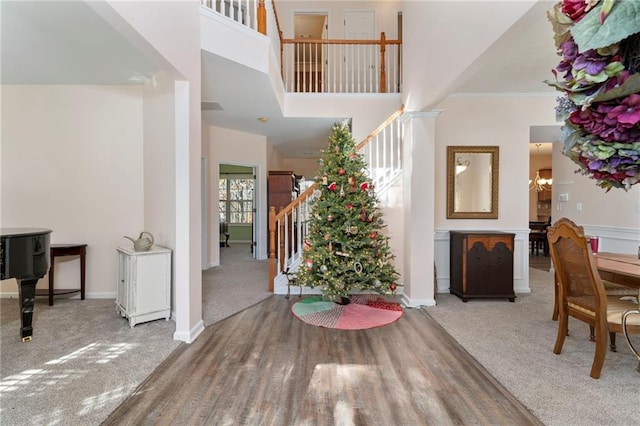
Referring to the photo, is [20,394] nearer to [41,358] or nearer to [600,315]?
[41,358]

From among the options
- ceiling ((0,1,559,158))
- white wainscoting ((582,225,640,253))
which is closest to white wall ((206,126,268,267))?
ceiling ((0,1,559,158))

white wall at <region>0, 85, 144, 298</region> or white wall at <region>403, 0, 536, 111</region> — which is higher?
white wall at <region>403, 0, 536, 111</region>

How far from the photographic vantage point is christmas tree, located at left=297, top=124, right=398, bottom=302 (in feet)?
11.6

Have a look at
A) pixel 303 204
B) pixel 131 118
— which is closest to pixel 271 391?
pixel 303 204

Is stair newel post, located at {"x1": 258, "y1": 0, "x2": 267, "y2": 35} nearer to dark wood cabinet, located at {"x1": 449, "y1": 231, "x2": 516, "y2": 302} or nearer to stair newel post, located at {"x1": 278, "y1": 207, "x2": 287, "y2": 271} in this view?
stair newel post, located at {"x1": 278, "y1": 207, "x2": 287, "y2": 271}

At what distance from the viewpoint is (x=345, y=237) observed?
11.7 feet

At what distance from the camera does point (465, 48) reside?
238 cm

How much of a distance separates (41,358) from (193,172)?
1894mm

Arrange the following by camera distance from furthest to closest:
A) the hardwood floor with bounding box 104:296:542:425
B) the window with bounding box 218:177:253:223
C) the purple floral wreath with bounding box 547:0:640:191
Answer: the window with bounding box 218:177:253:223 → the hardwood floor with bounding box 104:296:542:425 → the purple floral wreath with bounding box 547:0:640:191

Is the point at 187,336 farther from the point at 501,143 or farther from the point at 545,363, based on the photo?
the point at 501,143

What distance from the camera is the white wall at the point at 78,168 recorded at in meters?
3.81

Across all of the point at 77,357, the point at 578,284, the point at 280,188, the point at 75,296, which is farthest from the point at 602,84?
the point at 280,188

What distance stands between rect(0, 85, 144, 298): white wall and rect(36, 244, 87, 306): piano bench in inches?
4.9

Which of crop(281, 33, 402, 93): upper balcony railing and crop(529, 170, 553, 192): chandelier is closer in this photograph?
crop(281, 33, 402, 93): upper balcony railing
